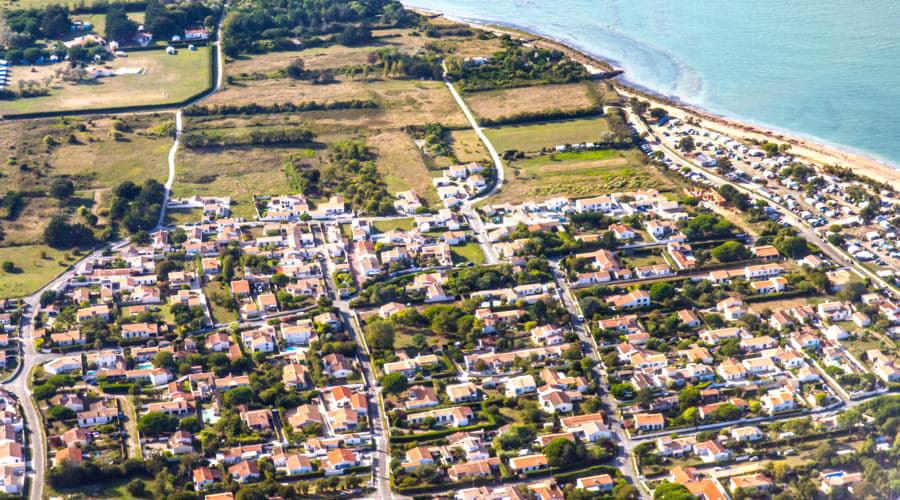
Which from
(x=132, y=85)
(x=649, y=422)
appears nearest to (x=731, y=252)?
(x=649, y=422)

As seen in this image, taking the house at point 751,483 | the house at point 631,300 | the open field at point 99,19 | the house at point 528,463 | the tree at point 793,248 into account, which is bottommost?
the open field at point 99,19

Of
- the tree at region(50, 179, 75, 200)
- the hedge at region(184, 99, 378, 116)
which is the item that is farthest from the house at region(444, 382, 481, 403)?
the hedge at region(184, 99, 378, 116)

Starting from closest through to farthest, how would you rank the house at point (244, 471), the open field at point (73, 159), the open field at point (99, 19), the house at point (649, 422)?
1. the house at point (244, 471)
2. the house at point (649, 422)
3. the open field at point (73, 159)
4. the open field at point (99, 19)

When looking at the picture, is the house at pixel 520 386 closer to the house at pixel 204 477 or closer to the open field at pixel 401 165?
the house at pixel 204 477

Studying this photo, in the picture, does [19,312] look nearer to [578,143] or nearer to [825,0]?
[578,143]

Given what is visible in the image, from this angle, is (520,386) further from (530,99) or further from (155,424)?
(530,99)

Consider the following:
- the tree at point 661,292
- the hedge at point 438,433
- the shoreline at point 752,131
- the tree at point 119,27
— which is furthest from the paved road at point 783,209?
the tree at point 119,27

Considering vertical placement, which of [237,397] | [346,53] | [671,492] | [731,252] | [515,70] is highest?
[731,252]
